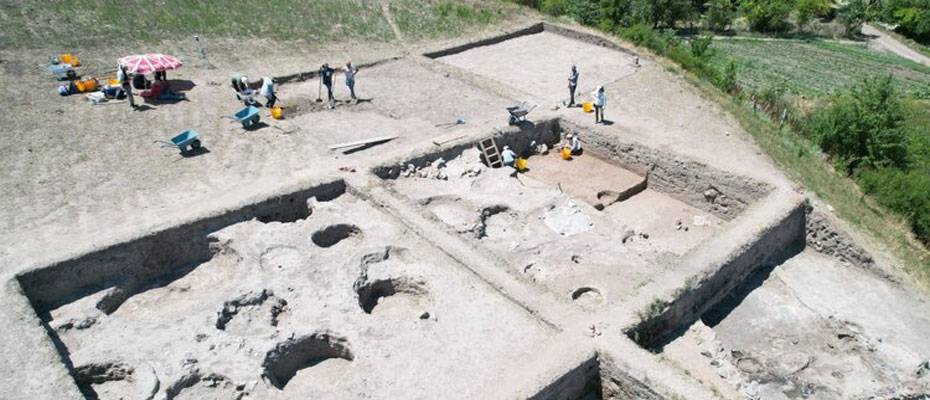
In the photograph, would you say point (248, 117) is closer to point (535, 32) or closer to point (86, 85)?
point (86, 85)

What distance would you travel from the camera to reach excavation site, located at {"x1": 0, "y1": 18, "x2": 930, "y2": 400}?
9.66 m

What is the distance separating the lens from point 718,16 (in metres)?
41.9

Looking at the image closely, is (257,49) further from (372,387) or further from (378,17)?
(372,387)

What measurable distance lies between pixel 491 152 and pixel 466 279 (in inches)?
243

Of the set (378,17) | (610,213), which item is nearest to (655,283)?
(610,213)

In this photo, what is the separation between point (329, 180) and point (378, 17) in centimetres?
1403

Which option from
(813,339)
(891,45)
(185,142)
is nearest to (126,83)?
(185,142)

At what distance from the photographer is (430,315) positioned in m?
10.7

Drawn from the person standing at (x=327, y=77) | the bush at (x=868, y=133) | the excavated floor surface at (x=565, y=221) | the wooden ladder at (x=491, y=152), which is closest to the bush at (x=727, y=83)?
the bush at (x=868, y=133)

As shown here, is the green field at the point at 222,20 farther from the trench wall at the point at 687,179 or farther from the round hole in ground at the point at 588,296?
the round hole in ground at the point at 588,296

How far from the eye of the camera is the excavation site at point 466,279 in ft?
31.7

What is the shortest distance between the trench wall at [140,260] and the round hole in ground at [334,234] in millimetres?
1195

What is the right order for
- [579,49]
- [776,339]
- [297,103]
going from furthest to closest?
1. [579,49]
2. [297,103]
3. [776,339]

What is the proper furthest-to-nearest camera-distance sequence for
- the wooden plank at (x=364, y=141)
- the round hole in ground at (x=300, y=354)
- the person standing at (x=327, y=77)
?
the person standing at (x=327, y=77) < the wooden plank at (x=364, y=141) < the round hole in ground at (x=300, y=354)
